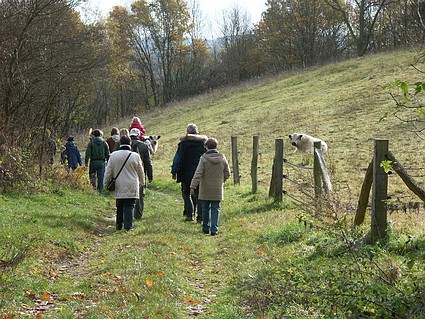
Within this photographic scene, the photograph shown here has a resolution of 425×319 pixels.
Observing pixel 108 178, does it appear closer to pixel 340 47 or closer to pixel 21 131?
pixel 21 131

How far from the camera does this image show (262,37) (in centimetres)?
6419

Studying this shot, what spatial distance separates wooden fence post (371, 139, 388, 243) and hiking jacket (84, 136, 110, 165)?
32.8 feet

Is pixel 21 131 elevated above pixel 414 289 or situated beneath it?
elevated above

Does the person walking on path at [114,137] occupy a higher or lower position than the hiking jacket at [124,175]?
higher

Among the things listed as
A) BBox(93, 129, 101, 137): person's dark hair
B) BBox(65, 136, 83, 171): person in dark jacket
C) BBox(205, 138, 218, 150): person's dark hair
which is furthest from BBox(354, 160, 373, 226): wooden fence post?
BBox(65, 136, 83, 171): person in dark jacket

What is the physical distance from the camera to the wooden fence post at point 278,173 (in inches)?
486

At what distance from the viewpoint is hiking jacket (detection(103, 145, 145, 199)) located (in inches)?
416

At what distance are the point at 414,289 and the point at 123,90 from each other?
63560 mm

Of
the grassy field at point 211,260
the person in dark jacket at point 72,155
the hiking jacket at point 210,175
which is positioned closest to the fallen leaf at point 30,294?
the grassy field at point 211,260

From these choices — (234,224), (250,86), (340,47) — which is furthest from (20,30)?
(340,47)

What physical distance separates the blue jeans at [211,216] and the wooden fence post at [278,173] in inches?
82.9

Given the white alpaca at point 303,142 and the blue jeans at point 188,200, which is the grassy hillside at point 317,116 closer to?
the white alpaca at point 303,142

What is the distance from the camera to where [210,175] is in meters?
10.8

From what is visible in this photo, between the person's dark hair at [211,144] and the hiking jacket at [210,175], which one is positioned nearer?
the hiking jacket at [210,175]
